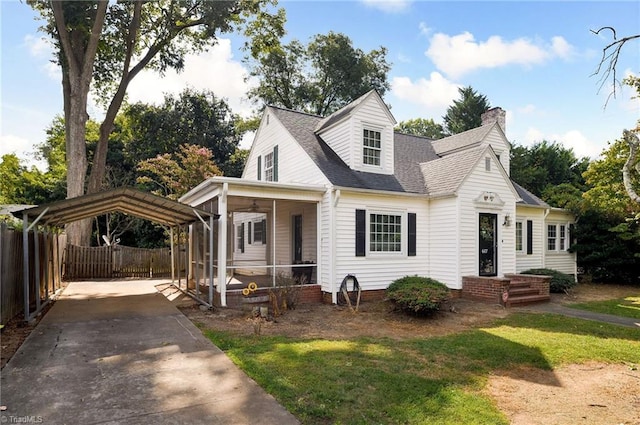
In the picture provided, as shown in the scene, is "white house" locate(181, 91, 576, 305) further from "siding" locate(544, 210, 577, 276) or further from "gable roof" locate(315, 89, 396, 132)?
"siding" locate(544, 210, 577, 276)

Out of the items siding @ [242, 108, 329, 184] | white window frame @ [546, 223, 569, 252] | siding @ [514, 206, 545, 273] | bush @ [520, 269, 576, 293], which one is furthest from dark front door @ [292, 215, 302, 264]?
white window frame @ [546, 223, 569, 252]

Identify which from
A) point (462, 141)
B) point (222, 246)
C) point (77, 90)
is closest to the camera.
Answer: point (222, 246)

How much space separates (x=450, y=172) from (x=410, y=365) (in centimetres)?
848

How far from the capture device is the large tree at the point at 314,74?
3039 cm

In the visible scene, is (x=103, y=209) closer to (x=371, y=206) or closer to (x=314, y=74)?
(x=371, y=206)

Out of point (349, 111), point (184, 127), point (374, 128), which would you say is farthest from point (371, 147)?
point (184, 127)

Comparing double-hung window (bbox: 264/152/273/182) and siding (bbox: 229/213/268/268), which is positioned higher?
double-hung window (bbox: 264/152/273/182)

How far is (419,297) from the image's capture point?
8.99 meters

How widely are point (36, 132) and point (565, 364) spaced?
4290cm

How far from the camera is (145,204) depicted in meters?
10.2

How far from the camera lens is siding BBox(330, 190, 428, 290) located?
11000 millimetres

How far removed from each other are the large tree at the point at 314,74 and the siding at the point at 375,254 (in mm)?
20651

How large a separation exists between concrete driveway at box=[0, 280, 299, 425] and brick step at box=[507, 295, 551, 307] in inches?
338

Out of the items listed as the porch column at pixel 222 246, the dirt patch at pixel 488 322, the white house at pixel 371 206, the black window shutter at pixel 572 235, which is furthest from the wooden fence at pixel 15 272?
the black window shutter at pixel 572 235
